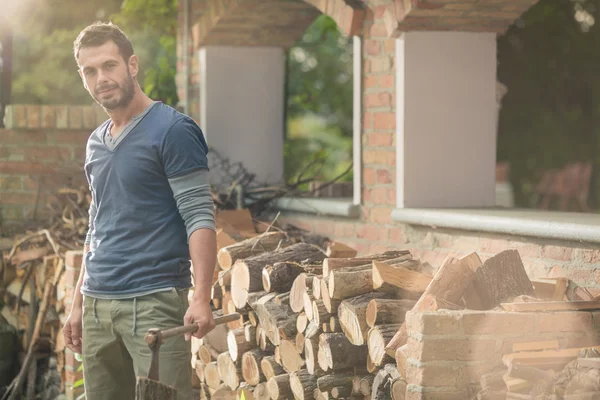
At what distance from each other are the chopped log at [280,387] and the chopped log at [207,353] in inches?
29.2

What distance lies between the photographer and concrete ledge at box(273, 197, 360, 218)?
22.2 feet

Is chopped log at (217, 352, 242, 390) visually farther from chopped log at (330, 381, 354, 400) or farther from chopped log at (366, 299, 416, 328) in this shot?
chopped log at (366, 299, 416, 328)

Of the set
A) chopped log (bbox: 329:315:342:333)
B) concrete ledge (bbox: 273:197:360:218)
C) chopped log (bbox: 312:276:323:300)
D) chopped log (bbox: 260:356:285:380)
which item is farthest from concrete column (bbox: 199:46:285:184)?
chopped log (bbox: 329:315:342:333)

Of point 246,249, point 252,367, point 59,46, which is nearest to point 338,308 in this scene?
point 252,367

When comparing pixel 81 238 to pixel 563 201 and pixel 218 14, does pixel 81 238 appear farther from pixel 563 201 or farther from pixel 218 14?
pixel 563 201

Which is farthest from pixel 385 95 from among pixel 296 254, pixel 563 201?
pixel 563 201

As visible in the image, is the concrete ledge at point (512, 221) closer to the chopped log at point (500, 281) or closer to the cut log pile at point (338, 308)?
the cut log pile at point (338, 308)

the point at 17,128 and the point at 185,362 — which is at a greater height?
the point at 17,128

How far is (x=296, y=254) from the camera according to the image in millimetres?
5168

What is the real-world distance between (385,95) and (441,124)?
1.32 ft

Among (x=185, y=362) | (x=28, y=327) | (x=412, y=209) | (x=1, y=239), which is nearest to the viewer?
(x=185, y=362)

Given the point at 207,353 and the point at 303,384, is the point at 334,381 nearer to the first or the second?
the point at 303,384

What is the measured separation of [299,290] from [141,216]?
131cm

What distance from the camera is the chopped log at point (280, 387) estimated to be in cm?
471
